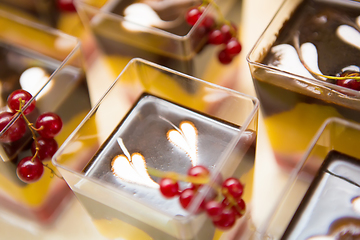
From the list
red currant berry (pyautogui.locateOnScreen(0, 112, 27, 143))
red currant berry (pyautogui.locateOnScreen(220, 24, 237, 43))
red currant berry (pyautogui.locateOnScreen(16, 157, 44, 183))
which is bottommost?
red currant berry (pyautogui.locateOnScreen(16, 157, 44, 183))

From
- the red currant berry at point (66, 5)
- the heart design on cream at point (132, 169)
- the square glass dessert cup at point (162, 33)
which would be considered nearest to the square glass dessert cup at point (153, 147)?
the heart design on cream at point (132, 169)

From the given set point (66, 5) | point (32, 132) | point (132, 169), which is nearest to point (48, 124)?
point (32, 132)

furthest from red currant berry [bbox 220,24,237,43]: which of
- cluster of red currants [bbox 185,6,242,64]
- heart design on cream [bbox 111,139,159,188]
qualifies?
heart design on cream [bbox 111,139,159,188]

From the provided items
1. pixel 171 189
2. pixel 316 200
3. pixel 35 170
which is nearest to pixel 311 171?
pixel 316 200

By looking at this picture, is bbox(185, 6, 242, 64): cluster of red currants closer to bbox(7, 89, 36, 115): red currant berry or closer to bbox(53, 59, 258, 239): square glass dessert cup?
bbox(53, 59, 258, 239): square glass dessert cup

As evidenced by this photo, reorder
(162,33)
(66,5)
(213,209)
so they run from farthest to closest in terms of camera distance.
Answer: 1. (66,5)
2. (162,33)
3. (213,209)

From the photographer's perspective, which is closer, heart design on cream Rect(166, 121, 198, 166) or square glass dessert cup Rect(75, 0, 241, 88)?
heart design on cream Rect(166, 121, 198, 166)

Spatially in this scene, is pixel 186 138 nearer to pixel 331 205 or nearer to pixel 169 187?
pixel 169 187
